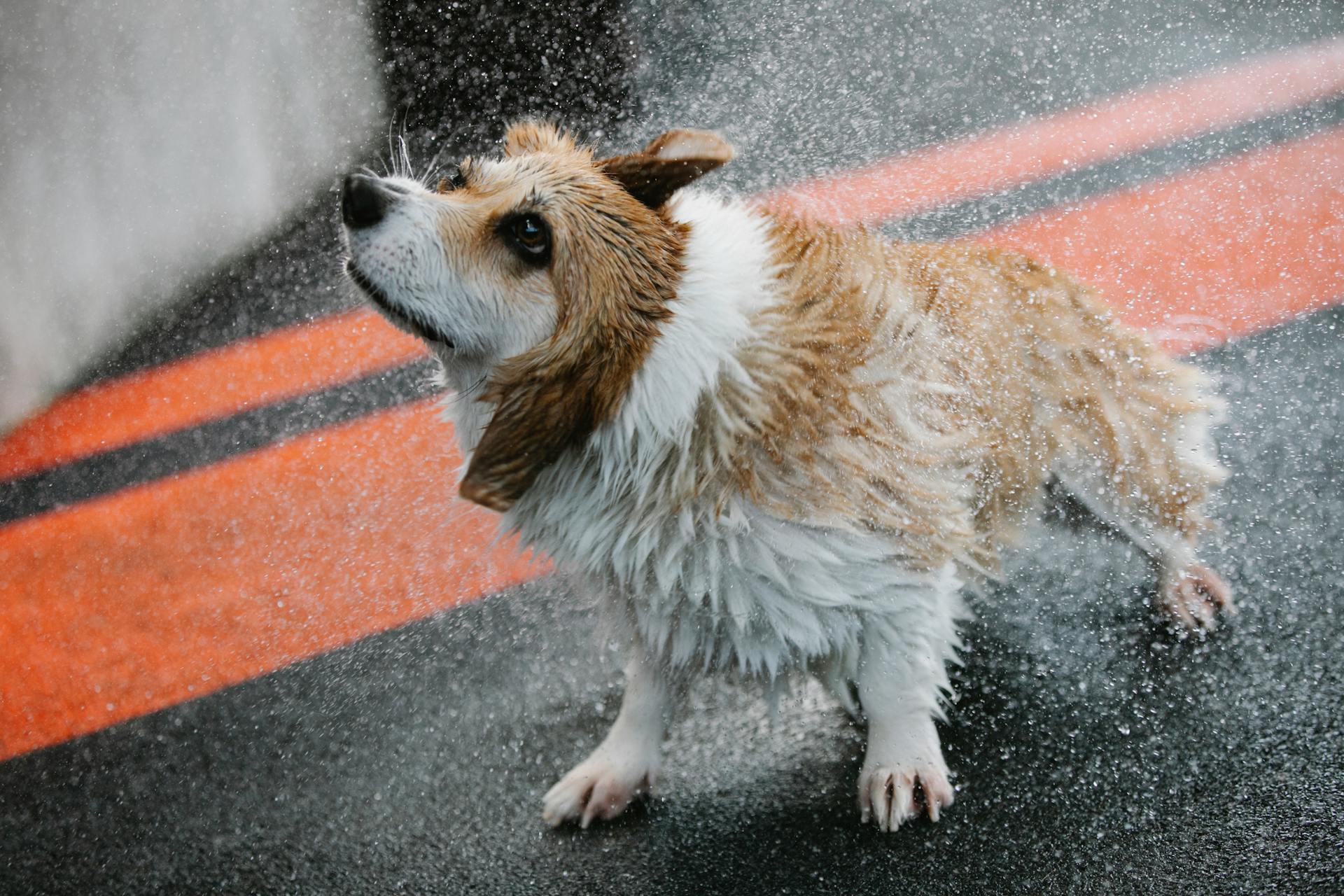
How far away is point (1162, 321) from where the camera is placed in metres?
3.01

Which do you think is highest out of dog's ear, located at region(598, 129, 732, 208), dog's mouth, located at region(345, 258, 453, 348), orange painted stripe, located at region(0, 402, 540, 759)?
dog's ear, located at region(598, 129, 732, 208)

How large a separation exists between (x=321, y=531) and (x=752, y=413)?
1656mm

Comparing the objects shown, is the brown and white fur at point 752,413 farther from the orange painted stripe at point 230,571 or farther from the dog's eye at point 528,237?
the orange painted stripe at point 230,571

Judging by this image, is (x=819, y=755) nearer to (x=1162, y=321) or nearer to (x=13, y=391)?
(x=1162, y=321)

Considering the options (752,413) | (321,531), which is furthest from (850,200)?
(752,413)

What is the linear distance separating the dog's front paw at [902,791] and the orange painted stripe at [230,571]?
1.01 metres

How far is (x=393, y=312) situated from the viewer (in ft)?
5.11

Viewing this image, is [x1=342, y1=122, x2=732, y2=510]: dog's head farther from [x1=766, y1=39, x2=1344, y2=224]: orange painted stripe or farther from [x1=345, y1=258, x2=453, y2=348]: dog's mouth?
[x1=766, y1=39, x2=1344, y2=224]: orange painted stripe

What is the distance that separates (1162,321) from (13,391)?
320cm

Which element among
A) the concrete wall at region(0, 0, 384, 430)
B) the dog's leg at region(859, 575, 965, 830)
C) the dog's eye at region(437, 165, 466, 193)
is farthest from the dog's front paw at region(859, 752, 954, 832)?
the concrete wall at region(0, 0, 384, 430)

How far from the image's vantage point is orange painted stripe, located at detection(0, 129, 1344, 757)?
2.68m

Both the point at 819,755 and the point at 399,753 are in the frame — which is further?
the point at 399,753

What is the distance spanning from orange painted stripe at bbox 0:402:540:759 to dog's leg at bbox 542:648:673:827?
643 mm

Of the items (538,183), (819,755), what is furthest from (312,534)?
(538,183)
